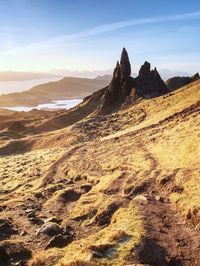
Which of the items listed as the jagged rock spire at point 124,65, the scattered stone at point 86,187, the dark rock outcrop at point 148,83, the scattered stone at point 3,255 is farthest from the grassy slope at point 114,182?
the jagged rock spire at point 124,65

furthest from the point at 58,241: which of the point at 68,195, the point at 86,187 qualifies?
the point at 86,187

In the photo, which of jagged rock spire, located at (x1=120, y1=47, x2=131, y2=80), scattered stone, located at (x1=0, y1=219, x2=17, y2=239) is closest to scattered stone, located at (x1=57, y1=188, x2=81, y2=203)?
scattered stone, located at (x1=0, y1=219, x2=17, y2=239)

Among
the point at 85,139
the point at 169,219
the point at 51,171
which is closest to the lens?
the point at 169,219

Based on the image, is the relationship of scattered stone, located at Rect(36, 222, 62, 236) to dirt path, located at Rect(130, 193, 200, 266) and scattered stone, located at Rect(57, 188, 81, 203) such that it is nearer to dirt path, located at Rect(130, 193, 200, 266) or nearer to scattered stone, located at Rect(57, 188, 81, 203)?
dirt path, located at Rect(130, 193, 200, 266)

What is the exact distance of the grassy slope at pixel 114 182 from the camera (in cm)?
2388

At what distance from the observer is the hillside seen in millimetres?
22656

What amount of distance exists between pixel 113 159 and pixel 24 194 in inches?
477

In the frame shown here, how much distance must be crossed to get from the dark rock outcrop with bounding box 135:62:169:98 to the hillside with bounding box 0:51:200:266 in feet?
118

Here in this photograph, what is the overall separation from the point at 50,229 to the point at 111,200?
6213 mm

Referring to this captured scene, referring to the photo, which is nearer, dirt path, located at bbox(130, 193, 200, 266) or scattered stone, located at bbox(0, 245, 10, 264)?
dirt path, located at bbox(130, 193, 200, 266)

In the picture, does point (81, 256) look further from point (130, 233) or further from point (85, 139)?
point (85, 139)

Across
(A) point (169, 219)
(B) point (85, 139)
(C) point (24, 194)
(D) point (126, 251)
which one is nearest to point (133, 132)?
(B) point (85, 139)

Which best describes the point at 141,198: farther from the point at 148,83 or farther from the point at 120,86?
the point at 148,83

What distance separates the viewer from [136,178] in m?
38.1
